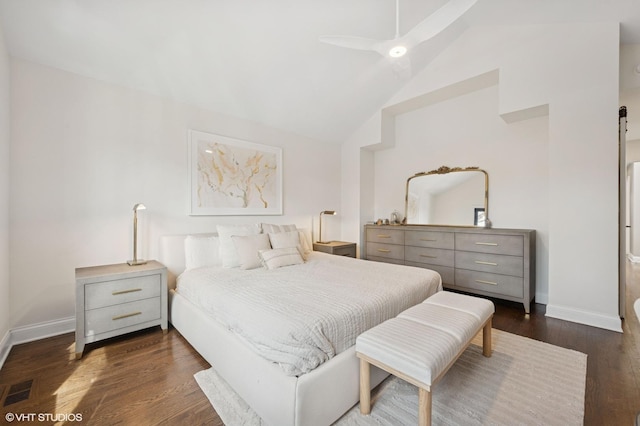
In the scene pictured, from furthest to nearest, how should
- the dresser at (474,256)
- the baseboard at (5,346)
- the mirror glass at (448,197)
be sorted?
the mirror glass at (448,197) < the dresser at (474,256) < the baseboard at (5,346)

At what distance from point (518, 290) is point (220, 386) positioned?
3131 mm

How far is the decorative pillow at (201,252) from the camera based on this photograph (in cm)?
278

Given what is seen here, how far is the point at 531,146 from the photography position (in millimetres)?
3316

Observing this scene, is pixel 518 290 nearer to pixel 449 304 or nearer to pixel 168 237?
pixel 449 304

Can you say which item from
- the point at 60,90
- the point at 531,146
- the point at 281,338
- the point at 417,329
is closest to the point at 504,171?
the point at 531,146

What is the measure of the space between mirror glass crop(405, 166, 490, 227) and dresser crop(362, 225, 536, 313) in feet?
1.49

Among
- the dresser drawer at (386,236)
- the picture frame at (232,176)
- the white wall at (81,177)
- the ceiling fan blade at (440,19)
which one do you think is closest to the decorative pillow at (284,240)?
the picture frame at (232,176)

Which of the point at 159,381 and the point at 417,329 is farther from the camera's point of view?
the point at 159,381

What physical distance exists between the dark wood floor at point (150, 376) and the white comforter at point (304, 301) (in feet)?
1.43

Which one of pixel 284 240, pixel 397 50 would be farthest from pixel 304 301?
pixel 397 50

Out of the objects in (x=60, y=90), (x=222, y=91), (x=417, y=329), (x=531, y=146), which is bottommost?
(x=417, y=329)

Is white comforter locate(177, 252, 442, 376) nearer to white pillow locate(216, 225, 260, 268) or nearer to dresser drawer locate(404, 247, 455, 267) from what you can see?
white pillow locate(216, 225, 260, 268)

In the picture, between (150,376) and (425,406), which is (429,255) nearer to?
(425,406)

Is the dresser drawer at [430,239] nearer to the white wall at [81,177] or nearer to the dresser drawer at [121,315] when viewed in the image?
the white wall at [81,177]
